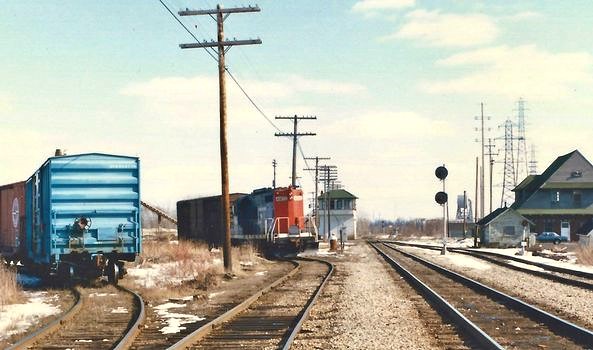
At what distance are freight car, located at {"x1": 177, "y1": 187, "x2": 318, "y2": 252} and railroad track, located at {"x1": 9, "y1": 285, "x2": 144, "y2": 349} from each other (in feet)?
64.1

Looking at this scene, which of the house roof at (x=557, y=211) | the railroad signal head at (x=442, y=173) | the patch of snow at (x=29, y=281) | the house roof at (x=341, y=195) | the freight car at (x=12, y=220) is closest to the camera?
the patch of snow at (x=29, y=281)

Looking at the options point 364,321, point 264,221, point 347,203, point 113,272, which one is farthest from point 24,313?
point 347,203

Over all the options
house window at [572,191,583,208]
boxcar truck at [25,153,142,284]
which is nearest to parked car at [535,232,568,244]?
house window at [572,191,583,208]

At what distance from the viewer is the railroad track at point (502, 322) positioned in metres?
9.51

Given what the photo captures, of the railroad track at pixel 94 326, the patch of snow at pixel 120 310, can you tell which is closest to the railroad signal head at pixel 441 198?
the railroad track at pixel 94 326

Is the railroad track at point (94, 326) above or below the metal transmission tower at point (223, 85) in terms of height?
below

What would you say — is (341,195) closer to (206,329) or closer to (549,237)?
(549,237)

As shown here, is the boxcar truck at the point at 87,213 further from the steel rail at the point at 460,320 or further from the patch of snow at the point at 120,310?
the steel rail at the point at 460,320

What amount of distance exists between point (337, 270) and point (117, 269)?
347 inches

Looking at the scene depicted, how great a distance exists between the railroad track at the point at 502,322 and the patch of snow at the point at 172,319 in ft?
14.4

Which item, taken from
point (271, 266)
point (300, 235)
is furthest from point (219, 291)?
point (300, 235)

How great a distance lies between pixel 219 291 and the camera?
1822 cm

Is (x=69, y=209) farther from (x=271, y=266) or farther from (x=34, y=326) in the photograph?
(x=271, y=266)

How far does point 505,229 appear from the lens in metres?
64.3
